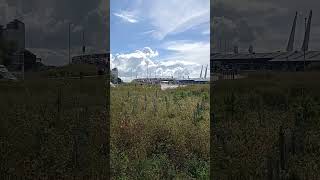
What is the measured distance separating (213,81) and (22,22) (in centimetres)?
224

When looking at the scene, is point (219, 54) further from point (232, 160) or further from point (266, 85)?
point (232, 160)

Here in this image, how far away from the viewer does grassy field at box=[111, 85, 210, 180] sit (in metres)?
4.25

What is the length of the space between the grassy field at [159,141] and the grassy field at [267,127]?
0.46 metres

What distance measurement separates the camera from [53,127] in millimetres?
3965

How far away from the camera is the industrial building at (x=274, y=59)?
425 cm

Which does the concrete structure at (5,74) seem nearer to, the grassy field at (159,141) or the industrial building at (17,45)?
the industrial building at (17,45)

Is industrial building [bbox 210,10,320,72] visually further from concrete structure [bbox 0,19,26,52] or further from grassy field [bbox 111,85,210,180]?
concrete structure [bbox 0,19,26,52]

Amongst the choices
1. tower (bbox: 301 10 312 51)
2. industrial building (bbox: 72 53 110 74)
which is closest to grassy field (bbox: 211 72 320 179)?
tower (bbox: 301 10 312 51)

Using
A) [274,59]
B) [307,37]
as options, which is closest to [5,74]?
[274,59]

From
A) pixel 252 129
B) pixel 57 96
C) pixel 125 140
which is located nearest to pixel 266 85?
pixel 252 129

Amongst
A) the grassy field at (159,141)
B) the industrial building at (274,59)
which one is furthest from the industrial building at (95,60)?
the industrial building at (274,59)

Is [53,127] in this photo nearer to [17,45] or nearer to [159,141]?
[17,45]

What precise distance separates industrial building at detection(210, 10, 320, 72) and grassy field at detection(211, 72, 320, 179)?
4.6 inches

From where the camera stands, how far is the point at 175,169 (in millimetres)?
4367
